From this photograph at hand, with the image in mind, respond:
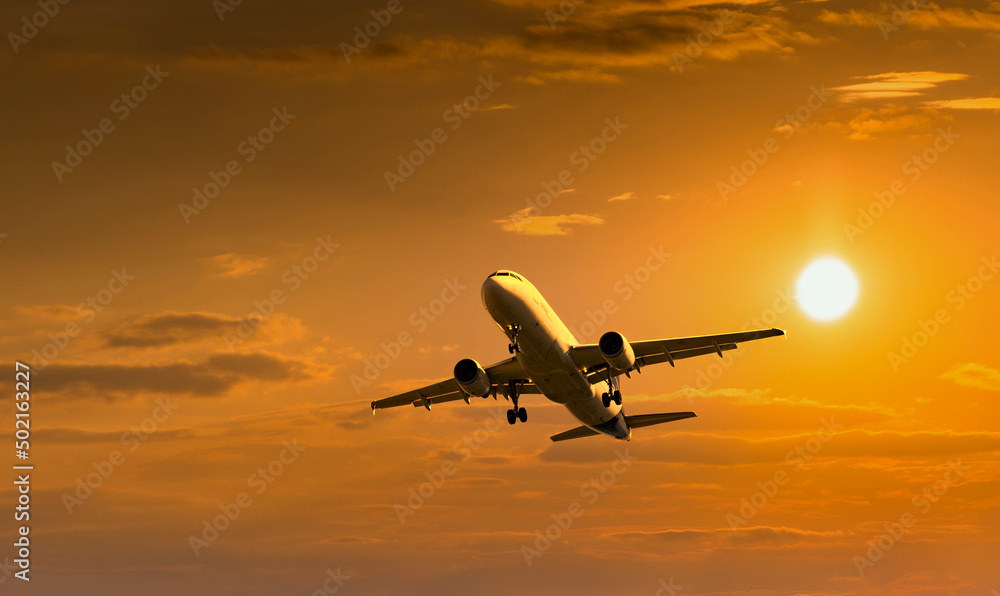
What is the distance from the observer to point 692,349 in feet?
216

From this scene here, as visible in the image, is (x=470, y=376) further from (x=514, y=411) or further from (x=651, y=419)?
(x=651, y=419)

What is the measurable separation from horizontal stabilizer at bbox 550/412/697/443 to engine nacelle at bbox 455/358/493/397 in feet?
39.6

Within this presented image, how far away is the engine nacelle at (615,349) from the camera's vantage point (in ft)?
199

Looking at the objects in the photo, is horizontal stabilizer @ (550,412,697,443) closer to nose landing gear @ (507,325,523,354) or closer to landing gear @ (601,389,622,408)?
landing gear @ (601,389,622,408)

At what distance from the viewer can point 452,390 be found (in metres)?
72.8

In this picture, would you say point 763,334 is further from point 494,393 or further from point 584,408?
point 494,393

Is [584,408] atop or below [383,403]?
below

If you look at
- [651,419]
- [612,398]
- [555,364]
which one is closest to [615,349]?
[555,364]

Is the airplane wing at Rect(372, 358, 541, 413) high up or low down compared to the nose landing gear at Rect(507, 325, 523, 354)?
up

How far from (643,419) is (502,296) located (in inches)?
893

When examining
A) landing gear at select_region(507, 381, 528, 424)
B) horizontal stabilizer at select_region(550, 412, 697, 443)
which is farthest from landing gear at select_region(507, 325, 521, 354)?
horizontal stabilizer at select_region(550, 412, 697, 443)

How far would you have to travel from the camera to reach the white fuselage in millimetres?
55438

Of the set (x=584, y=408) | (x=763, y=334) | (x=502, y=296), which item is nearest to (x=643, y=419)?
(x=584, y=408)

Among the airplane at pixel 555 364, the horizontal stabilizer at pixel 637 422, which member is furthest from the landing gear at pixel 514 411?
the horizontal stabilizer at pixel 637 422
